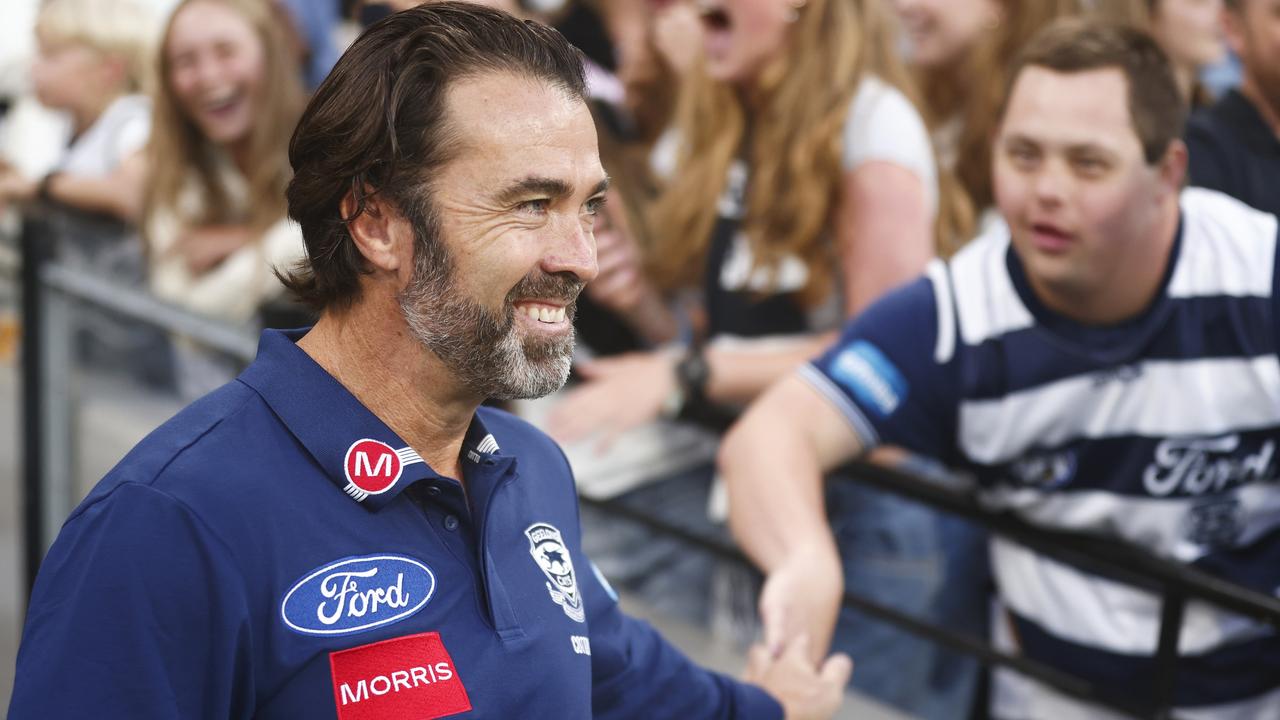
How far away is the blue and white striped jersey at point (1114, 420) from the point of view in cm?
215

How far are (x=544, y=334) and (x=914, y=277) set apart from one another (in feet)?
4.56

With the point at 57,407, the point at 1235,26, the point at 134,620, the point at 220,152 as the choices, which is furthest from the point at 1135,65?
the point at 57,407

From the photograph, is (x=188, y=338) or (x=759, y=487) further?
(x=188, y=338)

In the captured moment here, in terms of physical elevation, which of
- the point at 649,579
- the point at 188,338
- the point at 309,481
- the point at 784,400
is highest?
the point at 309,481

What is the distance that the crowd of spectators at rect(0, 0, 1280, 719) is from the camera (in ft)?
8.43

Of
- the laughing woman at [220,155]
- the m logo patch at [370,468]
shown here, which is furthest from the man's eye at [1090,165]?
the laughing woman at [220,155]

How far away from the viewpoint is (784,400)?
2338 millimetres

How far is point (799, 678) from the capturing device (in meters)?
1.95

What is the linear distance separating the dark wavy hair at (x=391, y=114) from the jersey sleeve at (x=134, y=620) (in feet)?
1.05

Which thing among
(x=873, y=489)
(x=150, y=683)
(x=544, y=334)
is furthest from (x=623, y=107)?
(x=150, y=683)

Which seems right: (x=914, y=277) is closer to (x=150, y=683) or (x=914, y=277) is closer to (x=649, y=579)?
(x=649, y=579)

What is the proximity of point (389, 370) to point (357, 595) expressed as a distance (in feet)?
0.78

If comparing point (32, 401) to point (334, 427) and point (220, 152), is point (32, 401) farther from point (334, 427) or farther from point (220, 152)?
point (334, 427)

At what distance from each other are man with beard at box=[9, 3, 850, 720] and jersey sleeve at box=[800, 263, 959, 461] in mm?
1000
